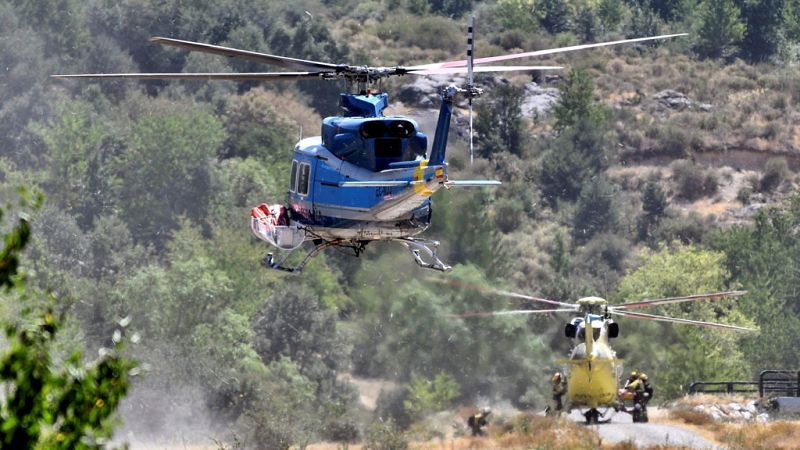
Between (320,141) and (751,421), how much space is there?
19.2 m

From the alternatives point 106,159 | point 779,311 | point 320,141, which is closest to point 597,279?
point 779,311

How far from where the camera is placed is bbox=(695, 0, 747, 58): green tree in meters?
132

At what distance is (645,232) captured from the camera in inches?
3986

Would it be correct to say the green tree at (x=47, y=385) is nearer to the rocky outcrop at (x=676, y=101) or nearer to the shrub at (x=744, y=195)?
the shrub at (x=744, y=195)

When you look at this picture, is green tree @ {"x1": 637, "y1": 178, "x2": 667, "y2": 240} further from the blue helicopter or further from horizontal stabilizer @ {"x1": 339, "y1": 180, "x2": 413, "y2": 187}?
horizontal stabilizer @ {"x1": 339, "y1": 180, "x2": 413, "y2": 187}

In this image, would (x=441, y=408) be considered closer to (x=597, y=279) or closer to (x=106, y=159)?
(x=597, y=279)

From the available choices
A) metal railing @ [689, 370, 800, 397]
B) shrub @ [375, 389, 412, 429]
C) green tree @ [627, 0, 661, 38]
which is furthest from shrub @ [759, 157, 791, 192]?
shrub @ [375, 389, 412, 429]

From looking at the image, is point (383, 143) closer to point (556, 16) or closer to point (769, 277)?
point (769, 277)

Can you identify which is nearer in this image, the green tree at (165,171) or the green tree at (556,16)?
the green tree at (165,171)

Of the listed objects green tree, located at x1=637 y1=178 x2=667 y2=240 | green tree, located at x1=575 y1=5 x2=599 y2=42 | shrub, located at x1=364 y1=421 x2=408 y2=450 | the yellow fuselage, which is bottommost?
green tree, located at x1=637 y1=178 x2=667 y2=240

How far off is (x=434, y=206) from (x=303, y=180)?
1186 inches

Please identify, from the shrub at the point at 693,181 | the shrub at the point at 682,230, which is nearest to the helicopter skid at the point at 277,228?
the shrub at the point at 682,230

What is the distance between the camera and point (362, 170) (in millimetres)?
31438

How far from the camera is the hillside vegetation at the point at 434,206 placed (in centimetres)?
6284
